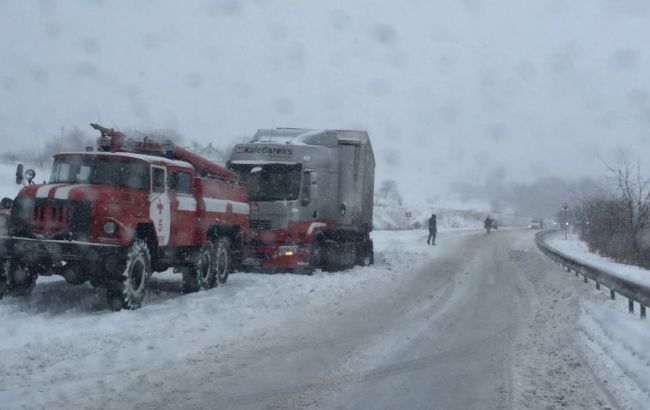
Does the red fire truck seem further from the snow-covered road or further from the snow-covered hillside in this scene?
the snow-covered hillside

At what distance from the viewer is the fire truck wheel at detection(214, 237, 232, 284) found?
44.6ft

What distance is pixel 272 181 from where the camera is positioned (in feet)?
55.2

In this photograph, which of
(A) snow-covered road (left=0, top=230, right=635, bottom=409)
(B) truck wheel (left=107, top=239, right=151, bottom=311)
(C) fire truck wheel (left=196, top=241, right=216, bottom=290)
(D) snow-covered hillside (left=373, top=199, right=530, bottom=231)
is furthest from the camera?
(D) snow-covered hillside (left=373, top=199, right=530, bottom=231)

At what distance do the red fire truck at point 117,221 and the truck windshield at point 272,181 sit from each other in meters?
3.37

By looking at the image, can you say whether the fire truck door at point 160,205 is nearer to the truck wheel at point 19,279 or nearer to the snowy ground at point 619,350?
the truck wheel at point 19,279

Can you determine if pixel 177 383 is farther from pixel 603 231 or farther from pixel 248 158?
pixel 603 231

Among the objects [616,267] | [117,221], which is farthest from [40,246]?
[616,267]

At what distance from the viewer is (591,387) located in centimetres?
655

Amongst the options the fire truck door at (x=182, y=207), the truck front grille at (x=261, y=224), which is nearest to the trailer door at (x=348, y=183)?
the truck front grille at (x=261, y=224)

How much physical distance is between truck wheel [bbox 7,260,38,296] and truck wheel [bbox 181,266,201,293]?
2775 mm

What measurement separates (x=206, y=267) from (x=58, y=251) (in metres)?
3.92

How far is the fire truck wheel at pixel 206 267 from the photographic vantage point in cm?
1269

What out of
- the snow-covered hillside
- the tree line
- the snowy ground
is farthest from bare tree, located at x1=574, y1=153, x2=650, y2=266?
the snow-covered hillside

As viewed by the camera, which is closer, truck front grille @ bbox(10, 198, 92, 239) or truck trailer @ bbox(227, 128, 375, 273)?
truck front grille @ bbox(10, 198, 92, 239)
